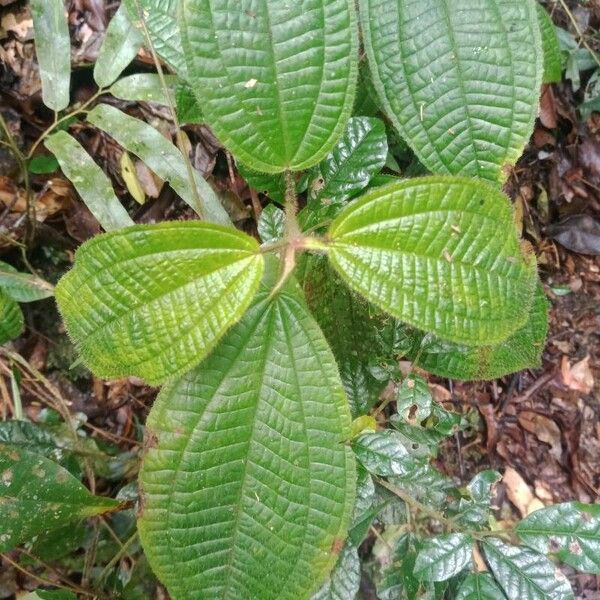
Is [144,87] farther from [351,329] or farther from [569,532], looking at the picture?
[569,532]

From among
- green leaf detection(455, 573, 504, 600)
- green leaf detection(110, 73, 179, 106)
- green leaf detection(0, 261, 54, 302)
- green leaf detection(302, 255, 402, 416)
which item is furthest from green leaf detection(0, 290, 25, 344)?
green leaf detection(455, 573, 504, 600)

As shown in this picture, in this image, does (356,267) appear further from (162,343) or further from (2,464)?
(2,464)

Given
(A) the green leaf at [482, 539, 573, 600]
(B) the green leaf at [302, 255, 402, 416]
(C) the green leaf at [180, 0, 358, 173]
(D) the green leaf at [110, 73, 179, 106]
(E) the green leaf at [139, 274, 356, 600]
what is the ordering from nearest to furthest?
(C) the green leaf at [180, 0, 358, 173] → (E) the green leaf at [139, 274, 356, 600] → (A) the green leaf at [482, 539, 573, 600] → (B) the green leaf at [302, 255, 402, 416] → (D) the green leaf at [110, 73, 179, 106]

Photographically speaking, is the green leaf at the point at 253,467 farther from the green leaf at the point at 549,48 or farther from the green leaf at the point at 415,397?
the green leaf at the point at 549,48

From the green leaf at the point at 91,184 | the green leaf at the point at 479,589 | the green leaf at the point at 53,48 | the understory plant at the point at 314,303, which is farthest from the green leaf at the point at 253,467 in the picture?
the green leaf at the point at 53,48

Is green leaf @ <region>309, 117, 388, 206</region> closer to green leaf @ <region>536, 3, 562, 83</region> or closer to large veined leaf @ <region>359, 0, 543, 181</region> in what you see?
large veined leaf @ <region>359, 0, 543, 181</region>
